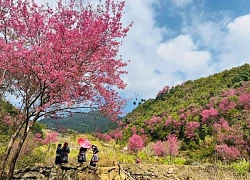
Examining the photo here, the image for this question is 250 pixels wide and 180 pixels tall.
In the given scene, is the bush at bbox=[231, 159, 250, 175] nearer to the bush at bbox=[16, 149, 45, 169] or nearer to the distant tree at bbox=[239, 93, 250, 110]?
the bush at bbox=[16, 149, 45, 169]

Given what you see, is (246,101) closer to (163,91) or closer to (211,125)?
(211,125)

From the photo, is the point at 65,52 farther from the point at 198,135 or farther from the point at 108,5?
the point at 198,135

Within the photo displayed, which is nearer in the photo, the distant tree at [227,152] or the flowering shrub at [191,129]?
the distant tree at [227,152]

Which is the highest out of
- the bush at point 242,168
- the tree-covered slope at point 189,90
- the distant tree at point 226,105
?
the tree-covered slope at point 189,90

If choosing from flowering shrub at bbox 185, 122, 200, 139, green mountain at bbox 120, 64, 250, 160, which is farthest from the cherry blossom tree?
flowering shrub at bbox 185, 122, 200, 139

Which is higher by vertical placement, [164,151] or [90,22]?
[90,22]

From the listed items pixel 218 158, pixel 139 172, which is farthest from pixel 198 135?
pixel 139 172

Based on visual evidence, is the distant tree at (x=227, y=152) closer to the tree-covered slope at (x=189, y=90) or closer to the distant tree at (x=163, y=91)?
the tree-covered slope at (x=189, y=90)

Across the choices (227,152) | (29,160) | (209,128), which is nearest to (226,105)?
(209,128)

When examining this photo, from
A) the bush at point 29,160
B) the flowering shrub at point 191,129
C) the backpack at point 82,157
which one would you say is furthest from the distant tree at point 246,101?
the bush at point 29,160

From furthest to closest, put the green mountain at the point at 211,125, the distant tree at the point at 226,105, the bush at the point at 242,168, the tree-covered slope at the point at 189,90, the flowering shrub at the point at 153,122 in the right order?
the tree-covered slope at the point at 189,90, the flowering shrub at the point at 153,122, the distant tree at the point at 226,105, the green mountain at the point at 211,125, the bush at the point at 242,168

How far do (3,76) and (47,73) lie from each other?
1.64 meters

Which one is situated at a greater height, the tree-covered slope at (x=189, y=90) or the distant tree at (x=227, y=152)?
the tree-covered slope at (x=189, y=90)

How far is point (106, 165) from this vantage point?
9.63 m
